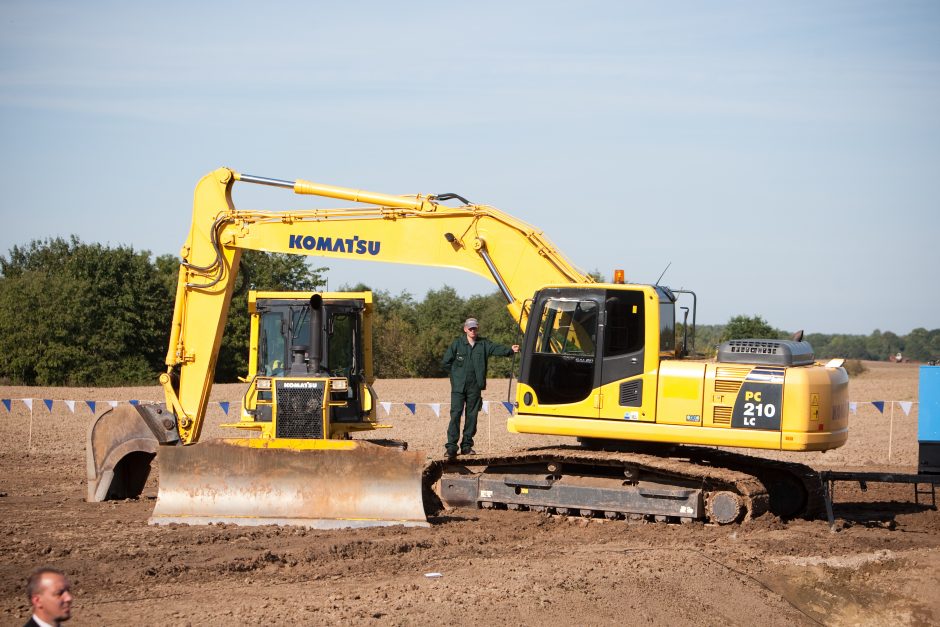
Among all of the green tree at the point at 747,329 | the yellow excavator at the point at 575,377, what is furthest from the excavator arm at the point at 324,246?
the green tree at the point at 747,329

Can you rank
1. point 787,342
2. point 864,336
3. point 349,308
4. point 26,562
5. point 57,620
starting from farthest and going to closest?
point 864,336 < point 349,308 < point 787,342 < point 26,562 < point 57,620

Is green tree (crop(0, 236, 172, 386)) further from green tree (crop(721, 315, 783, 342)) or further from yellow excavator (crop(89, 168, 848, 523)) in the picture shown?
yellow excavator (crop(89, 168, 848, 523))

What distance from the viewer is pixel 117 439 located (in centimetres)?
1305

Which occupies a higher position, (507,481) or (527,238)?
(527,238)

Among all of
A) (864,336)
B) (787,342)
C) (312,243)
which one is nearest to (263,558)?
(312,243)

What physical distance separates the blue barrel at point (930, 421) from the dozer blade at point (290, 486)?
6.44 metres

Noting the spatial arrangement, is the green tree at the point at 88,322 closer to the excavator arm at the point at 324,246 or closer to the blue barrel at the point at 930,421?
the excavator arm at the point at 324,246

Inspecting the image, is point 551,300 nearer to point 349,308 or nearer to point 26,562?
point 349,308

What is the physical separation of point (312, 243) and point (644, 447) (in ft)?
15.6

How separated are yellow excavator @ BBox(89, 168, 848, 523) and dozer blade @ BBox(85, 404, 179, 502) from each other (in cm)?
8

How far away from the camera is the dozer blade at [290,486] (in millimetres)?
11414

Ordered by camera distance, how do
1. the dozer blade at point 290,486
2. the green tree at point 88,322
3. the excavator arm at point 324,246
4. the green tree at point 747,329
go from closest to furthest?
1. the dozer blade at point 290,486
2. the excavator arm at point 324,246
3. the green tree at point 747,329
4. the green tree at point 88,322

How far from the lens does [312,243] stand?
13.2 meters

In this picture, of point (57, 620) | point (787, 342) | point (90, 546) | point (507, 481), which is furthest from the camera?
point (507, 481)
